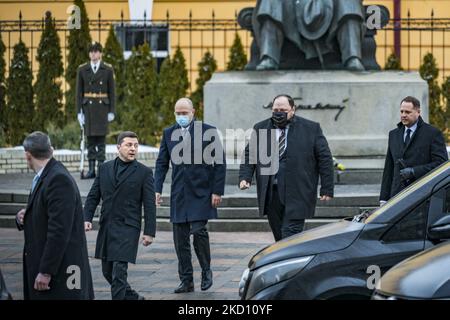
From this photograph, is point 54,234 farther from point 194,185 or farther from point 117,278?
point 194,185

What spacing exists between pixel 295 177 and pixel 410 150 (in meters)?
1.10

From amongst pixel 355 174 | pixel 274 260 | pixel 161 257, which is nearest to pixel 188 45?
pixel 355 174

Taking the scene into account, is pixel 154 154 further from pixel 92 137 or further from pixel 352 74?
pixel 352 74

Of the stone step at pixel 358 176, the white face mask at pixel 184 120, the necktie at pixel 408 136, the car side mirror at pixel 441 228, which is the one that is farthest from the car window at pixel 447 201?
the stone step at pixel 358 176

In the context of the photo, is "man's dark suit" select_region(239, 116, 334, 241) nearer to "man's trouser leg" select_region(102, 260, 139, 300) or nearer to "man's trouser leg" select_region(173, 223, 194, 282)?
"man's trouser leg" select_region(173, 223, 194, 282)

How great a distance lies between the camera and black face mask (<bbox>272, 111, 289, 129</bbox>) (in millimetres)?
10461

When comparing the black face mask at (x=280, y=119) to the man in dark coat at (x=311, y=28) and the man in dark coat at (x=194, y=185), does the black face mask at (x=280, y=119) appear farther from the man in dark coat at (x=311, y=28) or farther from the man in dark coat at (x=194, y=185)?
the man in dark coat at (x=311, y=28)

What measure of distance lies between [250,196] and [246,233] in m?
0.70

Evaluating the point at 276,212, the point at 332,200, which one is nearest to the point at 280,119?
the point at 276,212

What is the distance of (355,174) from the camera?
16031 millimetres

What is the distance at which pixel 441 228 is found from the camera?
7195 mm

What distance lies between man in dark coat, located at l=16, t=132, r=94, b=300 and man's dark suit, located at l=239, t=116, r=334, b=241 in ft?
9.30

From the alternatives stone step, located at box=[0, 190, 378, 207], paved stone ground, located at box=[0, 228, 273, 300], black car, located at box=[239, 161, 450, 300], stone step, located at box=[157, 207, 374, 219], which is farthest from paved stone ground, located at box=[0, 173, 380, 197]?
black car, located at box=[239, 161, 450, 300]

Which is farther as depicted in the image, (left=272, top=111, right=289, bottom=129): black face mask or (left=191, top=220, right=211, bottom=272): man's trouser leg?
(left=191, top=220, right=211, bottom=272): man's trouser leg
